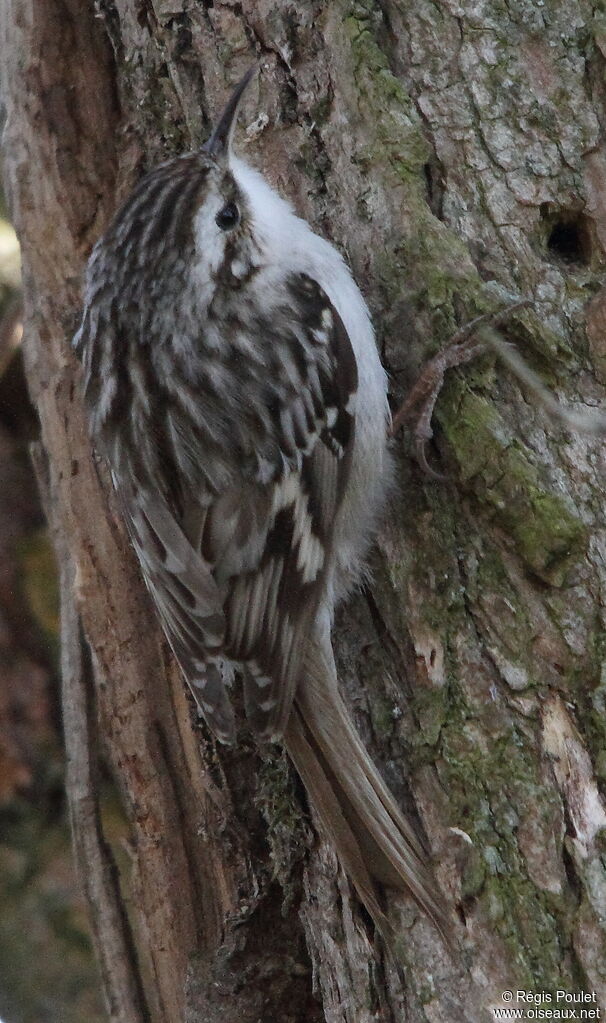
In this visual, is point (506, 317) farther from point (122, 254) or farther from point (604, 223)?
point (122, 254)

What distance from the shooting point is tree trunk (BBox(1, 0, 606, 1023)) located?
1766 millimetres

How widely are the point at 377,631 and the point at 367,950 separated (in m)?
0.52

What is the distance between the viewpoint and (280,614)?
81.4 inches

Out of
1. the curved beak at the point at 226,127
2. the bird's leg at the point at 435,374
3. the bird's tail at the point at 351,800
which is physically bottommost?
the bird's tail at the point at 351,800

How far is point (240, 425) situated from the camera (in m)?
2.11

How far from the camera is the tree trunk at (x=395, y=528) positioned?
1766mm

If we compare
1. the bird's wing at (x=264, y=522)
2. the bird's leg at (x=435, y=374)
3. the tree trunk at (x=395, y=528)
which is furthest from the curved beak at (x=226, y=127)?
the bird's leg at (x=435, y=374)

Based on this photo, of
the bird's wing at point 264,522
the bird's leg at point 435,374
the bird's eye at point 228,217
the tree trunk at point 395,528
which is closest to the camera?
the tree trunk at point 395,528

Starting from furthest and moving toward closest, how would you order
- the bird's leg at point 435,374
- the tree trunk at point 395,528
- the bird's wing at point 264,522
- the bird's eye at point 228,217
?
1. the bird's eye at point 228,217
2. the bird's wing at point 264,522
3. the bird's leg at point 435,374
4. the tree trunk at point 395,528

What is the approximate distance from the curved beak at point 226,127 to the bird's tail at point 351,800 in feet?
3.01

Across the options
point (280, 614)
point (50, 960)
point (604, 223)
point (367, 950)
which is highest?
point (604, 223)

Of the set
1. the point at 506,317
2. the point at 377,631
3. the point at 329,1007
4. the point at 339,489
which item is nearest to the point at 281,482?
the point at 339,489

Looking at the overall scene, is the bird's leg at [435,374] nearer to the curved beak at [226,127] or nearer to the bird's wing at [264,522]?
the bird's wing at [264,522]

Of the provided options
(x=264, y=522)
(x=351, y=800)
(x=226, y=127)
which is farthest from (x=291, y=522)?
(x=226, y=127)
